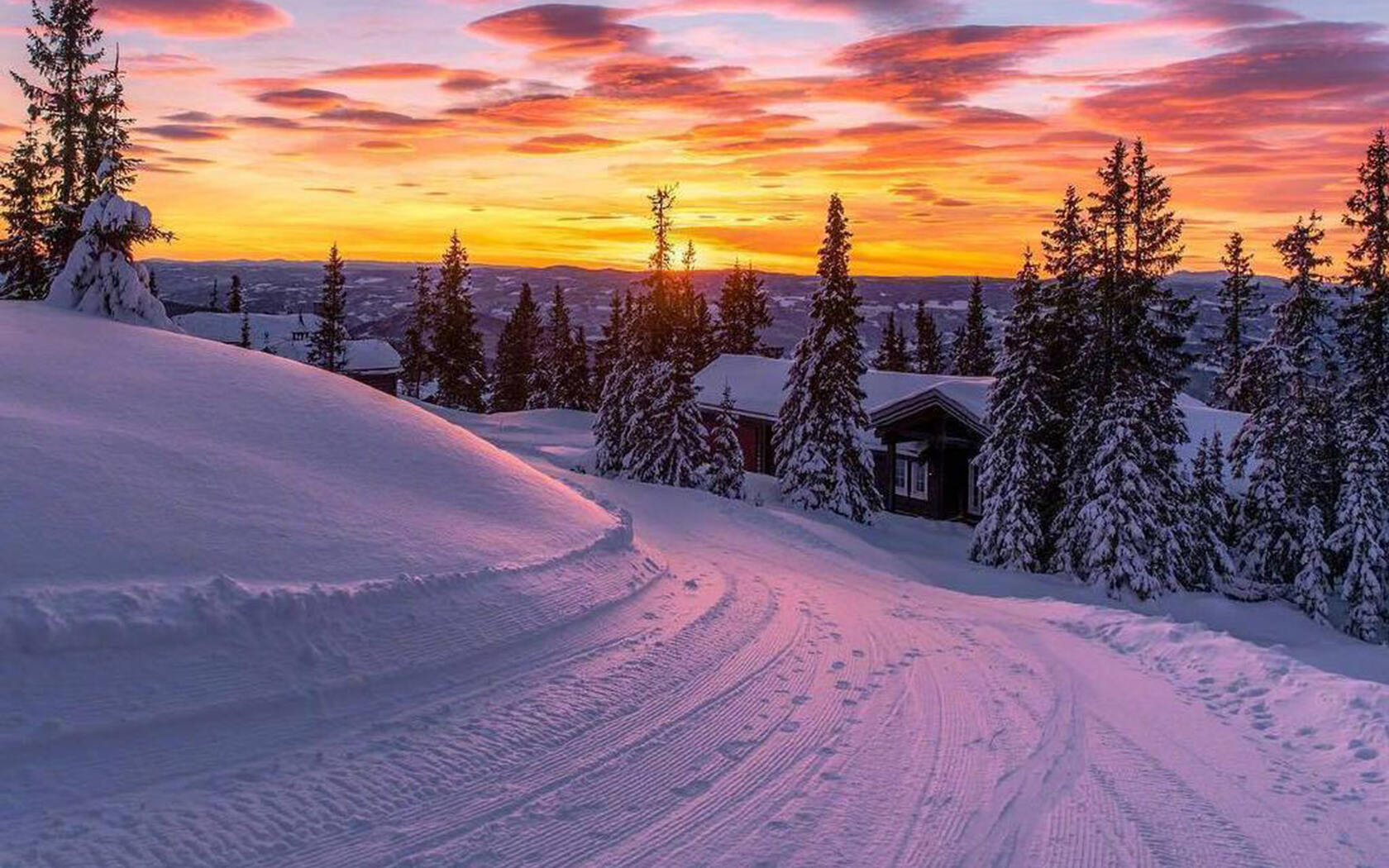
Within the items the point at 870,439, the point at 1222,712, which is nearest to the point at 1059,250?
the point at 870,439

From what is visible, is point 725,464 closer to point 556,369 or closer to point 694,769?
point 694,769

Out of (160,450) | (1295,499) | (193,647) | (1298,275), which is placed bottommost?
(1295,499)

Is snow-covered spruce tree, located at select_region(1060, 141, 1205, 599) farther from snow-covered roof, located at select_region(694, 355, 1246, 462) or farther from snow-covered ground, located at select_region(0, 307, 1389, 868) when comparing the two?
snow-covered ground, located at select_region(0, 307, 1389, 868)

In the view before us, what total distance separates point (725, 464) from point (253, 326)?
70942 mm

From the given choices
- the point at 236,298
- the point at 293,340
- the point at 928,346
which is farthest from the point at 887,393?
the point at 236,298

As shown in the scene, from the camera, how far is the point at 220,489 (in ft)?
30.7

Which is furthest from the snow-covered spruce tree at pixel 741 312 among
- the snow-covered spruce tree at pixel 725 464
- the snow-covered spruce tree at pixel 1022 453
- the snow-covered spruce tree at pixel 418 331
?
the snow-covered spruce tree at pixel 1022 453

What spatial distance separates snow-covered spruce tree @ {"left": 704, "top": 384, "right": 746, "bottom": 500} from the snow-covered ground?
21.8m

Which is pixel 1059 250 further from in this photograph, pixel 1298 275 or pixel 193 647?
pixel 193 647

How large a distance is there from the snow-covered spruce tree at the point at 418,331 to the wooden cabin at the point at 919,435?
36037mm

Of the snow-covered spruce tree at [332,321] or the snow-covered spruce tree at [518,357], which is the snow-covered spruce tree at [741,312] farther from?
the snow-covered spruce tree at [332,321]

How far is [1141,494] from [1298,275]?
1434 centimetres

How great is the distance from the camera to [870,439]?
134ft

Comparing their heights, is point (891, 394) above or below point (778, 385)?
below
